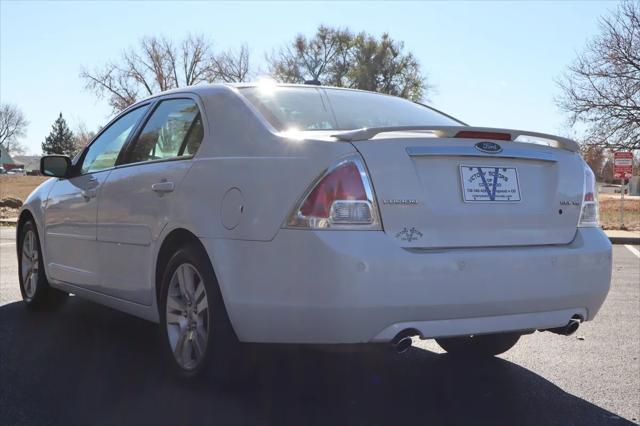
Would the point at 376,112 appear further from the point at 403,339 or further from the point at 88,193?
the point at 88,193

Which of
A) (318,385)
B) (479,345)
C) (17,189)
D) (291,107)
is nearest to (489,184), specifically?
(291,107)

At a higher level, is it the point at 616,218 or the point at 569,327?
the point at 569,327

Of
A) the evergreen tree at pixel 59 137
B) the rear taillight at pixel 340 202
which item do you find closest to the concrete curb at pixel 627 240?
the rear taillight at pixel 340 202

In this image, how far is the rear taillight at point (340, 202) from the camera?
3.15 m

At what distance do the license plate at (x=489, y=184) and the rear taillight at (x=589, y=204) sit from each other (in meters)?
0.48

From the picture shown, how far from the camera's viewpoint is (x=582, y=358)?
190 inches

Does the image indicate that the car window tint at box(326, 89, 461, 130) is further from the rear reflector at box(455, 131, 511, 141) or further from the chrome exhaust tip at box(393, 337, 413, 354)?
the chrome exhaust tip at box(393, 337, 413, 354)

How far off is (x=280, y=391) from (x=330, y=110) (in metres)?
1.52

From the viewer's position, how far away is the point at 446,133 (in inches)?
136

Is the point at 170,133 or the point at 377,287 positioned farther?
the point at 170,133

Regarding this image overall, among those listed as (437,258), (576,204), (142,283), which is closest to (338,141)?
(437,258)

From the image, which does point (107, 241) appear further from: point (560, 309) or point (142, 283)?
point (560, 309)

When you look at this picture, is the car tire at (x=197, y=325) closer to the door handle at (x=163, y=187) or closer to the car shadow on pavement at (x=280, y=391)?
the car shadow on pavement at (x=280, y=391)

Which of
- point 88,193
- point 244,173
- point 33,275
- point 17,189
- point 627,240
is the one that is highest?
point 244,173
